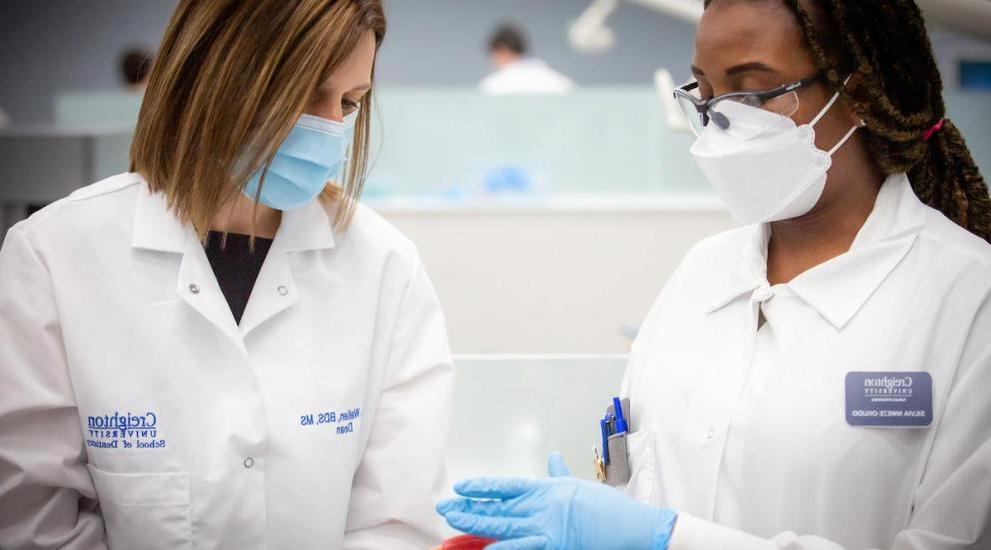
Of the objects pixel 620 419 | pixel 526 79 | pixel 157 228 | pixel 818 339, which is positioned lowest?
pixel 620 419

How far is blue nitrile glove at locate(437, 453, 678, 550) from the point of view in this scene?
2.90 feet

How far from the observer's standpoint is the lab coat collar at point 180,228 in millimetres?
1087

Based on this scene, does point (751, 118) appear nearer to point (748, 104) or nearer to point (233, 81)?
point (748, 104)

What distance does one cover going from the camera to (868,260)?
955 millimetres

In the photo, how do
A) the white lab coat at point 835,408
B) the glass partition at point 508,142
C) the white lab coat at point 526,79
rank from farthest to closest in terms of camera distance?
1. the white lab coat at point 526,79
2. the glass partition at point 508,142
3. the white lab coat at point 835,408

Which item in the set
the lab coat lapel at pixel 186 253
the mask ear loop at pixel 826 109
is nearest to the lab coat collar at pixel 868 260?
the mask ear loop at pixel 826 109

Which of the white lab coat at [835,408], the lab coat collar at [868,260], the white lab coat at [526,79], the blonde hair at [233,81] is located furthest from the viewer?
the white lab coat at [526,79]

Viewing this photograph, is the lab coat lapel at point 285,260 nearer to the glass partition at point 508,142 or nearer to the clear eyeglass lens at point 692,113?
the clear eyeglass lens at point 692,113

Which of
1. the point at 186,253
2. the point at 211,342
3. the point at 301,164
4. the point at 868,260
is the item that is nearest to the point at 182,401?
the point at 211,342

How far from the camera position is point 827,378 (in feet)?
3.02

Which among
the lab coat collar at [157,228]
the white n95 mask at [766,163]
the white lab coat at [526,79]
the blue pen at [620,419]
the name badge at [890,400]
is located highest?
the white lab coat at [526,79]

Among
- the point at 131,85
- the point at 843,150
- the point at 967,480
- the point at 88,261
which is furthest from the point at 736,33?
the point at 131,85

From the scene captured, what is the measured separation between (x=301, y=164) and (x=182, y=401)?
0.33 meters

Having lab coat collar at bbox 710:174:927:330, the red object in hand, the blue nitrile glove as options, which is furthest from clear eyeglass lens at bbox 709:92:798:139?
the red object in hand
